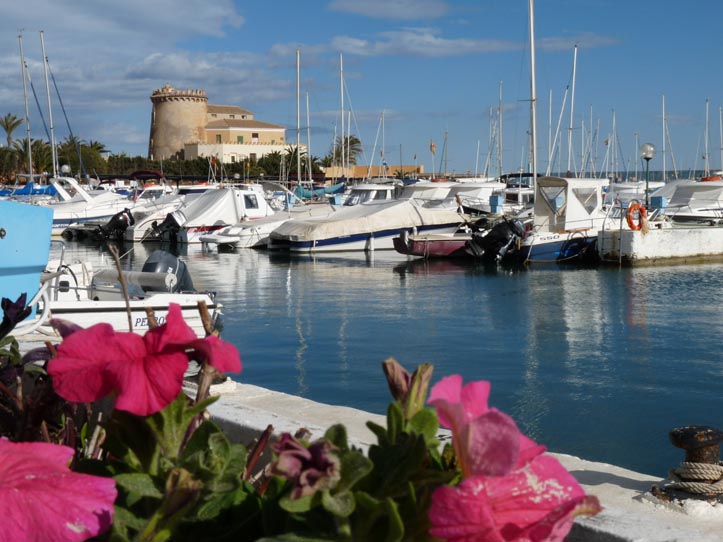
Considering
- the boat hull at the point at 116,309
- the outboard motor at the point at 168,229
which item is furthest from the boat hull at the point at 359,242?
the boat hull at the point at 116,309

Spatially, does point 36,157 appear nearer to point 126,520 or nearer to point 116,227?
point 116,227

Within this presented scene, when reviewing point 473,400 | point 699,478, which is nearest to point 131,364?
point 473,400

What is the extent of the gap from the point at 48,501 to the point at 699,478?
115 inches

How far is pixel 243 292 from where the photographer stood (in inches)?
936

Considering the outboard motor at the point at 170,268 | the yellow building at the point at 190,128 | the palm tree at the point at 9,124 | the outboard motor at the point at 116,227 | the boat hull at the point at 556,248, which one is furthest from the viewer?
the yellow building at the point at 190,128

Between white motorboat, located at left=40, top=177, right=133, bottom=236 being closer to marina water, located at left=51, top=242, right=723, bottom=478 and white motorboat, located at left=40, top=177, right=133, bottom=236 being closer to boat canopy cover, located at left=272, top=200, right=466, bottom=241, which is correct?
boat canopy cover, located at left=272, top=200, right=466, bottom=241

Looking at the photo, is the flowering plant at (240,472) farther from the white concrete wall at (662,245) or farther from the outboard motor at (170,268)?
the white concrete wall at (662,245)

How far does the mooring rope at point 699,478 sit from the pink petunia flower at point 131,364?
262cm

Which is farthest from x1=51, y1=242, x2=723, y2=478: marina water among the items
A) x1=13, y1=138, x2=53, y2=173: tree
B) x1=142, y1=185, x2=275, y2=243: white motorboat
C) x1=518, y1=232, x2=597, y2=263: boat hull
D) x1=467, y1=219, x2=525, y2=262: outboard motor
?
x1=13, y1=138, x2=53, y2=173: tree

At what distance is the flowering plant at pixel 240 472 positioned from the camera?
93cm

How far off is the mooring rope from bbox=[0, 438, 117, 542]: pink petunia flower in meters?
2.74

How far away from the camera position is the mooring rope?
3250 mm

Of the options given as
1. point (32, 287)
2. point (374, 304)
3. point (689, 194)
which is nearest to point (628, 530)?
point (32, 287)

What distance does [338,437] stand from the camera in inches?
41.8
